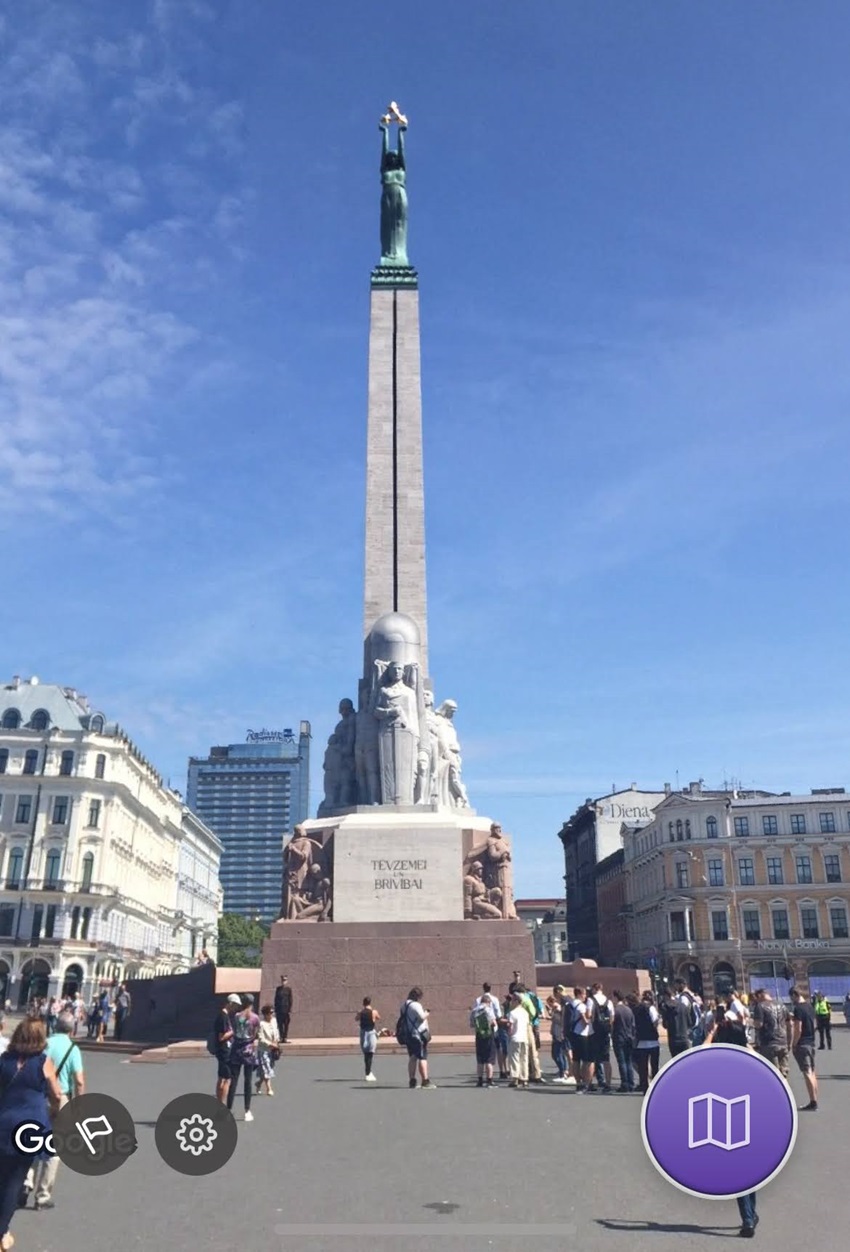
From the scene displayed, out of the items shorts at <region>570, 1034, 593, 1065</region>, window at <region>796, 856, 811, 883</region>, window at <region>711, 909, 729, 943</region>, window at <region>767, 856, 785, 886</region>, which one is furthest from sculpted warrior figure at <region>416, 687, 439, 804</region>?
window at <region>796, 856, 811, 883</region>

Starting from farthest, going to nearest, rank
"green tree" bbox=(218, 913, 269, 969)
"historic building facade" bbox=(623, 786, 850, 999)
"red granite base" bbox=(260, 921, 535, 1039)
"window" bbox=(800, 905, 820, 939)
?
"green tree" bbox=(218, 913, 269, 969)
"window" bbox=(800, 905, 820, 939)
"historic building facade" bbox=(623, 786, 850, 999)
"red granite base" bbox=(260, 921, 535, 1039)

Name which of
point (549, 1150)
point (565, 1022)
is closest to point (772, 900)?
point (565, 1022)

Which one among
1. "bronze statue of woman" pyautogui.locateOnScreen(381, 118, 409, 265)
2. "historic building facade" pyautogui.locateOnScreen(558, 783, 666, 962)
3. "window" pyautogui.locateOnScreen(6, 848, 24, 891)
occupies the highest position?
"bronze statue of woman" pyautogui.locateOnScreen(381, 118, 409, 265)

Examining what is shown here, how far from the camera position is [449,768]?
2641 cm

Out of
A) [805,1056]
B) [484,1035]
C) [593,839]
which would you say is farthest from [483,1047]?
[593,839]

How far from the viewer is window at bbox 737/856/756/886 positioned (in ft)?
233

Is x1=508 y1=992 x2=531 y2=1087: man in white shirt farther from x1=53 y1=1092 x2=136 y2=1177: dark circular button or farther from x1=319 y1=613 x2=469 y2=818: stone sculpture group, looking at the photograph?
x1=319 y1=613 x2=469 y2=818: stone sculpture group

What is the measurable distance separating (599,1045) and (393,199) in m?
28.9

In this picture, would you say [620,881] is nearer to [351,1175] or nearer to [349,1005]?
[349,1005]

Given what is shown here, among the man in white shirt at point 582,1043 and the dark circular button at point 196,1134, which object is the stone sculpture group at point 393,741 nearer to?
the man in white shirt at point 582,1043

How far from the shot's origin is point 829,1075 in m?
19.0

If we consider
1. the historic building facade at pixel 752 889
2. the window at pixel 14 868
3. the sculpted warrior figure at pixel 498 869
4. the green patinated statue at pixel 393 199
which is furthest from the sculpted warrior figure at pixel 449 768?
the historic building facade at pixel 752 889

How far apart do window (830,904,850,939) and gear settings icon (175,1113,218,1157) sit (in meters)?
68.0

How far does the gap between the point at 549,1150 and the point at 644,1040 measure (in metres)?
4.52
